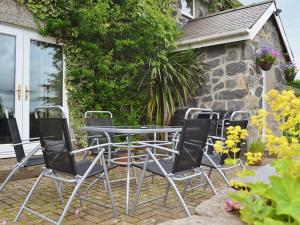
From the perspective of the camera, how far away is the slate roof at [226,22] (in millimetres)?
7020

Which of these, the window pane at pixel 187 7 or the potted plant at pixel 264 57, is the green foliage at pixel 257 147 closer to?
the potted plant at pixel 264 57

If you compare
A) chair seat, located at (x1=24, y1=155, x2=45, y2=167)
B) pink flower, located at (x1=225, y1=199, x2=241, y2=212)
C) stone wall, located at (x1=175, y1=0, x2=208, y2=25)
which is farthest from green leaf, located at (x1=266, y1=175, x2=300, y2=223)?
stone wall, located at (x1=175, y1=0, x2=208, y2=25)

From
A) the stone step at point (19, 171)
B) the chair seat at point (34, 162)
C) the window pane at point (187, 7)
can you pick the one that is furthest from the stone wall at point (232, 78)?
the chair seat at point (34, 162)

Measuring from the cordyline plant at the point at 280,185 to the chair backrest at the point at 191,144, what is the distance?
1301 millimetres

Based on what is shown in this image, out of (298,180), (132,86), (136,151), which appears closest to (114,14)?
(132,86)

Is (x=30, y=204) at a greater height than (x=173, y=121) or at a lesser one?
lesser

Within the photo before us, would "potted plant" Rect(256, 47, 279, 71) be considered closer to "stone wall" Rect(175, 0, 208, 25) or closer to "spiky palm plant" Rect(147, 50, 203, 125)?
"spiky palm plant" Rect(147, 50, 203, 125)

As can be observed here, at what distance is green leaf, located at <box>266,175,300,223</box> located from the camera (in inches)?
46.3

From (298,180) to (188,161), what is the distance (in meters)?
1.60

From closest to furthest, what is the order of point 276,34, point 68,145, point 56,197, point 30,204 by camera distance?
point 68,145
point 30,204
point 56,197
point 276,34

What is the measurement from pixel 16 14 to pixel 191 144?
411cm

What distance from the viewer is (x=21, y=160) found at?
3477 millimetres

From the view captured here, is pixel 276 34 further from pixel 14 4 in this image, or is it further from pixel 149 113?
pixel 14 4

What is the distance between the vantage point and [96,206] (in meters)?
3.27
